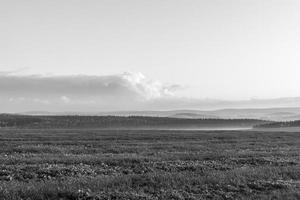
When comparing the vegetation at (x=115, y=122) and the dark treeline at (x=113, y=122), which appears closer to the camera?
the dark treeline at (x=113, y=122)

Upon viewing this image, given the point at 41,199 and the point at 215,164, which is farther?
the point at 215,164

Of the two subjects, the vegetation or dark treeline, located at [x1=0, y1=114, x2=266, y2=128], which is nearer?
dark treeline, located at [x1=0, y1=114, x2=266, y2=128]

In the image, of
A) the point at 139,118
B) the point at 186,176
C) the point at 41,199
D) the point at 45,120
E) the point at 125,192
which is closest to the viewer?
the point at 41,199

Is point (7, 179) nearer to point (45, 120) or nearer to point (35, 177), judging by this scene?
point (35, 177)

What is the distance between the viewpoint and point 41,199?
13391 mm

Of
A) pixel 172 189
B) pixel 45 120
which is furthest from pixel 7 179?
pixel 45 120

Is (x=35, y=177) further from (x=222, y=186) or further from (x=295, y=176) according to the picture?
(x=295, y=176)

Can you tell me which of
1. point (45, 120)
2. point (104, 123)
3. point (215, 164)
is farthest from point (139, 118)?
point (215, 164)

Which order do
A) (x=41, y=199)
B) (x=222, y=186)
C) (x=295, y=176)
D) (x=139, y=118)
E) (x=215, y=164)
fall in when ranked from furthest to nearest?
(x=139, y=118)
(x=215, y=164)
(x=295, y=176)
(x=222, y=186)
(x=41, y=199)

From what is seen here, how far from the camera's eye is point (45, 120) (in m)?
151

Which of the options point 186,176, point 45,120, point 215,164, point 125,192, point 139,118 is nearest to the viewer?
point 125,192

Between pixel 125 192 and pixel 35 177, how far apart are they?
19.4 feet

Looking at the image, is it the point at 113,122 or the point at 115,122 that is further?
the point at 115,122

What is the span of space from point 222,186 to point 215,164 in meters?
7.68
